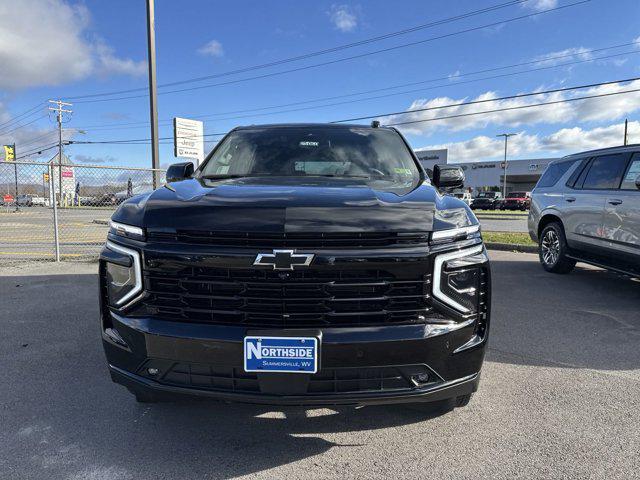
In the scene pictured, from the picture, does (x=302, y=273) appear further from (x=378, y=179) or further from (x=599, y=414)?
(x=599, y=414)

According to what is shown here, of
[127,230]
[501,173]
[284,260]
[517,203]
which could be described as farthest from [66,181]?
[501,173]

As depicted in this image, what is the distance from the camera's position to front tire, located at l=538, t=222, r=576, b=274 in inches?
283

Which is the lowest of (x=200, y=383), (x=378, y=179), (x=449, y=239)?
(x=200, y=383)

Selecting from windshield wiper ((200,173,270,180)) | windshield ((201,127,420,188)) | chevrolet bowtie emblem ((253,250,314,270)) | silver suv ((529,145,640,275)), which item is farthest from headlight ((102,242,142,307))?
silver suv ((529,145,640,275))

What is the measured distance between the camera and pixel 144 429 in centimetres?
272

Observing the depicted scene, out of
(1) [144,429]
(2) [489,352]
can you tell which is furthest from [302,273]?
(2) [489,352]

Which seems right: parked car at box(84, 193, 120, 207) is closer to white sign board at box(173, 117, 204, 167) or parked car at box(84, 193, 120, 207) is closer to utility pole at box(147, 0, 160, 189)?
utility pole at box(147, 0, 160, 189)

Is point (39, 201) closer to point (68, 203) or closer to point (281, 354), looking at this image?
point (68, 203)

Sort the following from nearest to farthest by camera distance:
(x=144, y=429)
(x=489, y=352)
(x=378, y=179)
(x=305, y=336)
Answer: (x=305, y=336) < (x=144, y=429) < (x=378, y=179) < (x=489, y=352)

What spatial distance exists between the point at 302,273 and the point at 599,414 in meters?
2.14

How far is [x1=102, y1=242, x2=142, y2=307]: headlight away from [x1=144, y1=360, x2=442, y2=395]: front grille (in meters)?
0.43

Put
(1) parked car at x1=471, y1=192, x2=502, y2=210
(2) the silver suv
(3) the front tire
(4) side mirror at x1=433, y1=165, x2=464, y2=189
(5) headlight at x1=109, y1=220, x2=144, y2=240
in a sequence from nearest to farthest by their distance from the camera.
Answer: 1. (5) headlight at x1=109, y1=220, x2=144, y2=240
2. (4) side mirror at x1=433, y1=165, x2=464, y2=189
3. (2) the silver suv
4. (3) the front tire
5. (1) parked car at x1=471, y1=192, x2=502, y2=210

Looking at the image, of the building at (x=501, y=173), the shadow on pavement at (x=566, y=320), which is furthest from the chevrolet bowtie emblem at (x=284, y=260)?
the building at (x=501, y=173)

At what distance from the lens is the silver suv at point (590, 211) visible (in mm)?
5680
